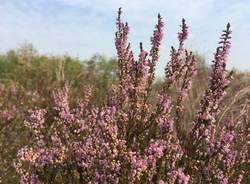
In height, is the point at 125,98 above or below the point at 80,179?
above

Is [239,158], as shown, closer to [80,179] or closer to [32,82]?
[80,179]

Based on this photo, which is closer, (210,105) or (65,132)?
(210,105)

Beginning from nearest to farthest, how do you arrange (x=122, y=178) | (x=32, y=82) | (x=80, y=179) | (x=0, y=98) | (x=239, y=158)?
(x=122, y=178) < (x=80, y=179) < (x=239, y=158) < (x=0, y=98) < (x=32, y=82)

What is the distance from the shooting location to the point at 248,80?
62.0 ft

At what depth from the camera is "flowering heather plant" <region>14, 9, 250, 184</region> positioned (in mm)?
4742

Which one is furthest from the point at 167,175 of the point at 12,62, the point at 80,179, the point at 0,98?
the point at 12,62

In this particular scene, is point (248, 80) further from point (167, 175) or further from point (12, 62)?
point (12, 62)

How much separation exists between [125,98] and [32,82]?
2099cm

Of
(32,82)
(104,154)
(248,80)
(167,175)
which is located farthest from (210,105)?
(32,82)

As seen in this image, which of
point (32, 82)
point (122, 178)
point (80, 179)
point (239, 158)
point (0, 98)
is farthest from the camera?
point (32, 82)

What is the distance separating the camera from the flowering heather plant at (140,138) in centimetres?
474

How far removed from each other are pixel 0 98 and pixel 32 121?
1340 centimetres

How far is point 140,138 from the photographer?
5.24m

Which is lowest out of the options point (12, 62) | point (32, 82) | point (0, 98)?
point (0, 98)
